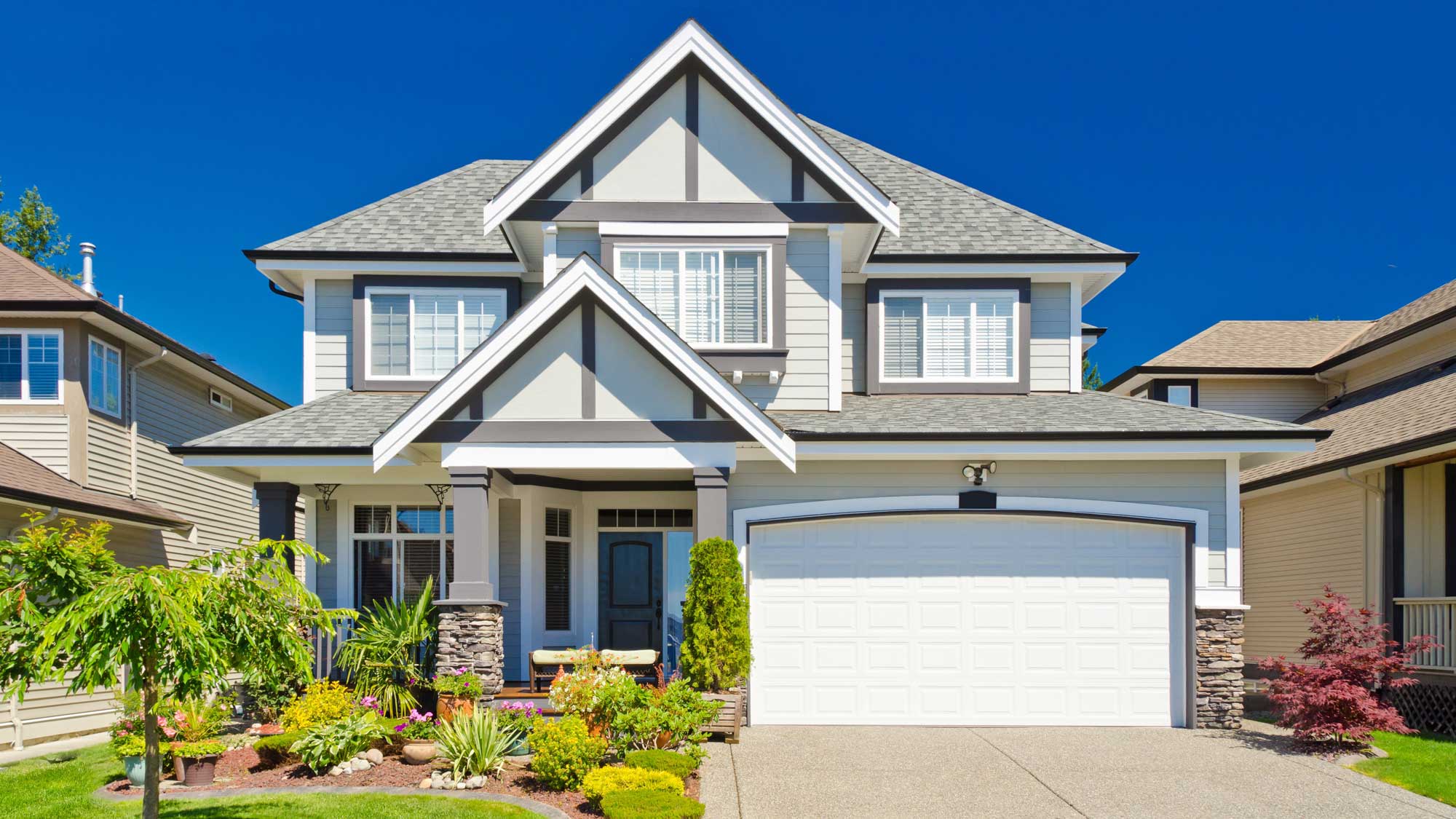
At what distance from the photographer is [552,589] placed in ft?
47.6

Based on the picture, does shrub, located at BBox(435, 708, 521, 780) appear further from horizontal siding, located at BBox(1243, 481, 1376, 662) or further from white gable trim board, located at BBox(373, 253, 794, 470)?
horizontal siding, located at BBox(1243, 481, 1376, 662)

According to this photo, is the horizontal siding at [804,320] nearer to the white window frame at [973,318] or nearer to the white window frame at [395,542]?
the white window frame at [973,318]

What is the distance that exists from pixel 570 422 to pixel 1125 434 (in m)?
6.27

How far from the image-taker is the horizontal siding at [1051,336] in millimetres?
14883

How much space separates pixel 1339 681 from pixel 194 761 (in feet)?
36.5

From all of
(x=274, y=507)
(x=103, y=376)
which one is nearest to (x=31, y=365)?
(x=103, y=376)

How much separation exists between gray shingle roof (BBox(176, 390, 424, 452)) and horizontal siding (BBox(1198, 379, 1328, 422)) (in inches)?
588

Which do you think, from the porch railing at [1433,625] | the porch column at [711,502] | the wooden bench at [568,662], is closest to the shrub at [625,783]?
the wooden bench at [568,662]

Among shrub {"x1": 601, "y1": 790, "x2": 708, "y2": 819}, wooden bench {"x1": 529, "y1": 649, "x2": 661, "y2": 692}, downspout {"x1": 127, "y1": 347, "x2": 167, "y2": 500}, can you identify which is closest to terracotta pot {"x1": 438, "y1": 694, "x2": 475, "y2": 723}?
wooden bench {"x1": 529, "y1": 649, "x2": 661, "y2": 692}

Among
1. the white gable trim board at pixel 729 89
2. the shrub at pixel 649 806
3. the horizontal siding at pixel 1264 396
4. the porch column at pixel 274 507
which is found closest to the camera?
the shrub at pixel 649 806

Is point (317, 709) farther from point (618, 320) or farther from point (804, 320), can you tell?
point (804, 320)

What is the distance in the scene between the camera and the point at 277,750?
10.1m

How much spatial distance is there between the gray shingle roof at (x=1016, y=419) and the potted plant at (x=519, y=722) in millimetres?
4214

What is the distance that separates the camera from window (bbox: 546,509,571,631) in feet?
47.5
